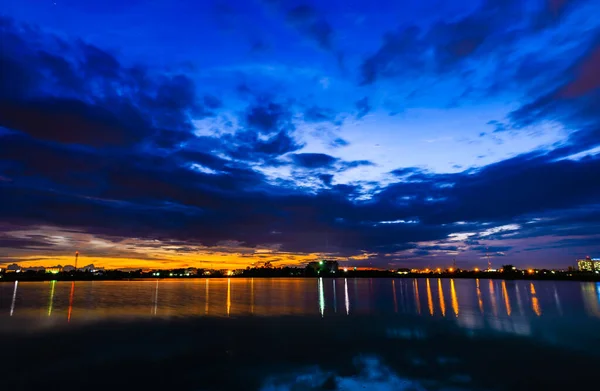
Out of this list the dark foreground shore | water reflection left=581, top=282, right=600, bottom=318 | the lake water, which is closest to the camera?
the dark foreground shore

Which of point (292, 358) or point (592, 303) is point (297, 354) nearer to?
point (292, 358)

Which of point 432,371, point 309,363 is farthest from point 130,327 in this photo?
point 432,371

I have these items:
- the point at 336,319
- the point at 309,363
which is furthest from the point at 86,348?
the point at 336,319

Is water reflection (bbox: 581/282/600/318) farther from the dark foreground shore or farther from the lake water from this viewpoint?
the dark foreground shore

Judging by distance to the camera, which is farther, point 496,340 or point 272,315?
point 272,315

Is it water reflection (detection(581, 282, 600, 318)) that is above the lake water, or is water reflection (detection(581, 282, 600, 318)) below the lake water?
below

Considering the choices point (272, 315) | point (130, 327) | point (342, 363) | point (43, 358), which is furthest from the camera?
point (272, 315)

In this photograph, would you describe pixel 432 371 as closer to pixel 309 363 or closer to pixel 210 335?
pixel 309 363

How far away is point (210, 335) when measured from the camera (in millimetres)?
31141

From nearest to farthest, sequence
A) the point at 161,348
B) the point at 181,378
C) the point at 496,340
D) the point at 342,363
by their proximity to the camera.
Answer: the point at 181,378 → the point at 342,363 → the point at 161,348 → the point at 496,340

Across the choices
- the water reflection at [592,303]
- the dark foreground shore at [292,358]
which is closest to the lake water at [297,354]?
the dark foreground shore at [292,358]

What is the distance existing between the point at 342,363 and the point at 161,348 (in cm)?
1374

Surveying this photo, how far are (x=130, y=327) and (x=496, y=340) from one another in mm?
34449

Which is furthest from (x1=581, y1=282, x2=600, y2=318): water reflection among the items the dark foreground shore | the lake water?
the dark foreground shore
